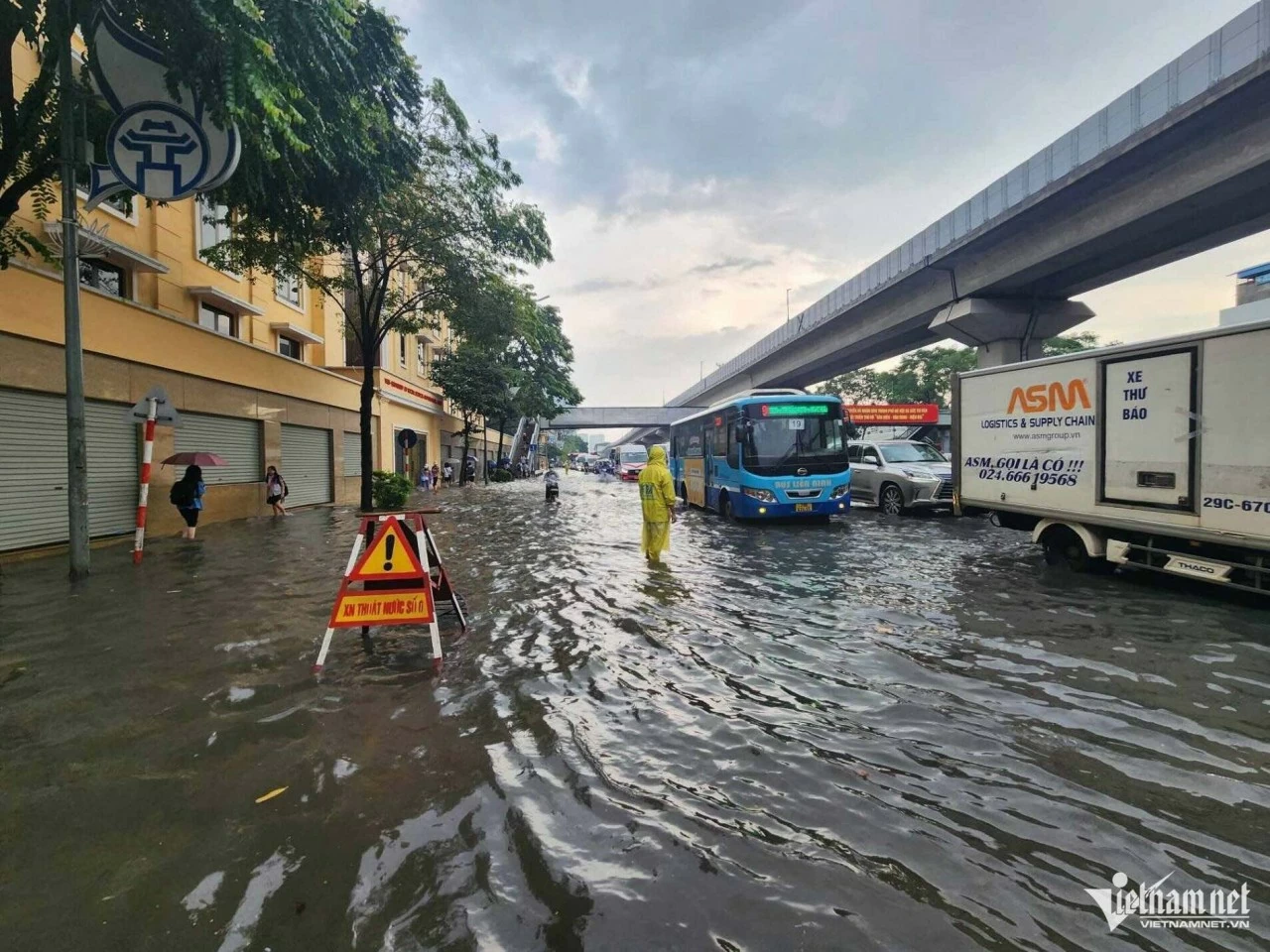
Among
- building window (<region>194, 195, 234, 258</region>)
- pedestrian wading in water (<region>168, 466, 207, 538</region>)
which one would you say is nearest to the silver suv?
pedestrian wading in water (<region>168, 466, 207, 538</region>)

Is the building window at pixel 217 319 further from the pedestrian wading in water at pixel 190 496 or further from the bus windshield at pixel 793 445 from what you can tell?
the bus windshield at pixel 793 445

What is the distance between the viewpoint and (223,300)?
52.0 ft

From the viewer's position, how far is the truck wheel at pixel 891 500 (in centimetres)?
1576

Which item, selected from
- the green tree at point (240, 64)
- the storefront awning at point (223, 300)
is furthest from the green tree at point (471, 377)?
the green tree at point (240, 64)

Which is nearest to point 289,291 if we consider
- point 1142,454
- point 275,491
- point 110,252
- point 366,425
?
point 366,425

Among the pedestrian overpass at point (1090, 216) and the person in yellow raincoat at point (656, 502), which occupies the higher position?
the pedestrian overpass at point (1090, 216)

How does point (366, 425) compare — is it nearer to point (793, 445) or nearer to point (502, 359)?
point (793, 445)

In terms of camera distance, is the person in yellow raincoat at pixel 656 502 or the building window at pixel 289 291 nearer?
the person in yellow raincoat at pixel 656 502

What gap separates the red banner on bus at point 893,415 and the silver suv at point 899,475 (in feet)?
41.2

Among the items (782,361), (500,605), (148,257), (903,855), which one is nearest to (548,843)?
(903,855)

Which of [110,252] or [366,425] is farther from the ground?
[110,252]

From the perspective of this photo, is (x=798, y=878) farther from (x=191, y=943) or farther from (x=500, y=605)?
(x=500, y=605)

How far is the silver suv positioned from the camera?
49.5ft

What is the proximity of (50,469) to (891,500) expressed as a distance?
17949 mm
